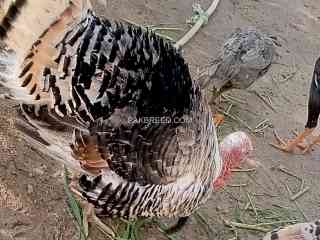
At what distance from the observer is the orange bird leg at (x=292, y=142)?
196 inches

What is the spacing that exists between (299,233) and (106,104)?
129 cm

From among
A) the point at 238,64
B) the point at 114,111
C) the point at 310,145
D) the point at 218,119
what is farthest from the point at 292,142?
the point at 114,111

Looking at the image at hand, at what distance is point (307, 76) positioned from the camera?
572 centimetres

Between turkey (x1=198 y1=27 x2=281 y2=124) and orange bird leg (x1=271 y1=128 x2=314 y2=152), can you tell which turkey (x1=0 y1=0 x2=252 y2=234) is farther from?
orange bird leg (x1=271 y1=128 x2=314 y2=152)

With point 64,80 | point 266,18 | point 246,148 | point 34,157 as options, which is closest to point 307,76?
point 266,18

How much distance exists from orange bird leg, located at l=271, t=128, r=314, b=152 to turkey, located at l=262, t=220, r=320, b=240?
1.40 m

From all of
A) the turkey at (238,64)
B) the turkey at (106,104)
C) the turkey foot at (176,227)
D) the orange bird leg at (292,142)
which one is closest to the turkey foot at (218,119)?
the turkey at (238,64)

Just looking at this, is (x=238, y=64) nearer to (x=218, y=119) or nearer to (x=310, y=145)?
(x=218, y=119)

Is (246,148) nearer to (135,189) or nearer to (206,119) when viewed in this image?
(206,119)

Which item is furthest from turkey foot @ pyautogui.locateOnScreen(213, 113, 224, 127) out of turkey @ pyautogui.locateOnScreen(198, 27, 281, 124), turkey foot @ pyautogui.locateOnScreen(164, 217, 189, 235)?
turkey foot @ pyautogui.locateOnScreen(164, 217, 189, 235)

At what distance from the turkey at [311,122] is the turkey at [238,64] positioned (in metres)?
0.37

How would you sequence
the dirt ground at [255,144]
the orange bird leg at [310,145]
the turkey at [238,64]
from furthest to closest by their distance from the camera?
the orange bird leg at [310,145] < the turkey at [238,64] < the dirt ground at [255,144]

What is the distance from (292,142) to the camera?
499 centimetres

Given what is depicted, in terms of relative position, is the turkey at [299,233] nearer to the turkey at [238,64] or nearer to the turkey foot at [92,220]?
the turkey foot at [92,220]
